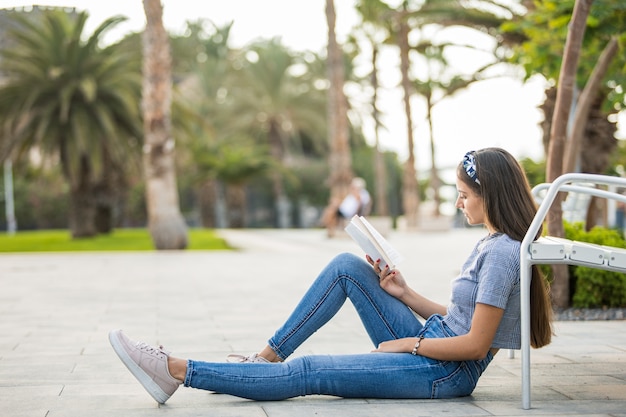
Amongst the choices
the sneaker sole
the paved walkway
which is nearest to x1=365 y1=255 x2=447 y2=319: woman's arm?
the paved walkway

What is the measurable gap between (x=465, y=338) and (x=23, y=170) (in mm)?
22186

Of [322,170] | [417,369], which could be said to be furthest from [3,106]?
[322,170]

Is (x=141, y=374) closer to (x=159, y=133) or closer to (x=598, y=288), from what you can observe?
(x=598, y=288)

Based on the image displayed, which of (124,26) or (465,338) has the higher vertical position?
(124,26)

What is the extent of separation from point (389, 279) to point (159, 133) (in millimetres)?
13885

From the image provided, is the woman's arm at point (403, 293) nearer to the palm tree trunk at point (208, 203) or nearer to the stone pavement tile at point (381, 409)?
the stone pavement tile at point (381, 409)

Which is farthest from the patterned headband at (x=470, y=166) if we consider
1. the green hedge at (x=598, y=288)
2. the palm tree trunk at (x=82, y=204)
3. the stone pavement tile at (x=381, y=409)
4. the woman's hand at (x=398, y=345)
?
Result: the palm tree trunk at (x=82, y=204)

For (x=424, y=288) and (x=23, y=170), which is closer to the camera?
(x=424, y=288)

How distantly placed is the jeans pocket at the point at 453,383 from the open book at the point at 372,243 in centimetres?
55

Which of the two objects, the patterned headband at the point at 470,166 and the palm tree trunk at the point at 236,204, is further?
the palm tree trunk at the point at 236,204

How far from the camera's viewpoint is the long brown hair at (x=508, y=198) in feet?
13.2

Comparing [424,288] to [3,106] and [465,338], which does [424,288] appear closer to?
[465,338]

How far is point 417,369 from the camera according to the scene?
4047mm

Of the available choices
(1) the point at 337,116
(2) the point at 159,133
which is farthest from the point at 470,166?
(1) the point at 337,116
